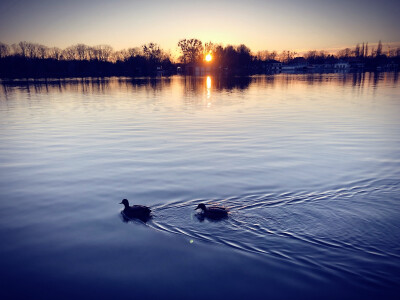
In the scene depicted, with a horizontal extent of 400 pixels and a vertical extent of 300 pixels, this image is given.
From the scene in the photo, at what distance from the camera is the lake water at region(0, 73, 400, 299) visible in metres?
7.13

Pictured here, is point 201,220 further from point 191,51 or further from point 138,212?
point 191,51

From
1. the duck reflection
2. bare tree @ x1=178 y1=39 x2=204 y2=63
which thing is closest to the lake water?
the duck reflection

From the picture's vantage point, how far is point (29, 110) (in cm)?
3662

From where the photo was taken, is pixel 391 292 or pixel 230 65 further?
pixel 230 65

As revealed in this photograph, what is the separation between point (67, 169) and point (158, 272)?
10013 millimetres

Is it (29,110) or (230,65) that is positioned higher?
(230,65)

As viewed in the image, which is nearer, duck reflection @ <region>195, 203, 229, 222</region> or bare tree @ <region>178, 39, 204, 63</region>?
duck reflection @ <region>195, 203, 229, 222</region>

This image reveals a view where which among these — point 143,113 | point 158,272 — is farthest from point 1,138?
point 158,272

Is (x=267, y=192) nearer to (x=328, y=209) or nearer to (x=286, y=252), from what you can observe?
(x=328, y=209)

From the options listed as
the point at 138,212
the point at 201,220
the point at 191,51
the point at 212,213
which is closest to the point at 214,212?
the point at 212,213

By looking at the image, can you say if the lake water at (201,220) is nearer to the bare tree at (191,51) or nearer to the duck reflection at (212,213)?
the duck reflection at (212,213)

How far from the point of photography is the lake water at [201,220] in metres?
7.13

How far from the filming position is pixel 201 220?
959 centimetres

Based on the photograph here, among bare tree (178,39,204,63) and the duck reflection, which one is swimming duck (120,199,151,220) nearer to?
the duck reflection
